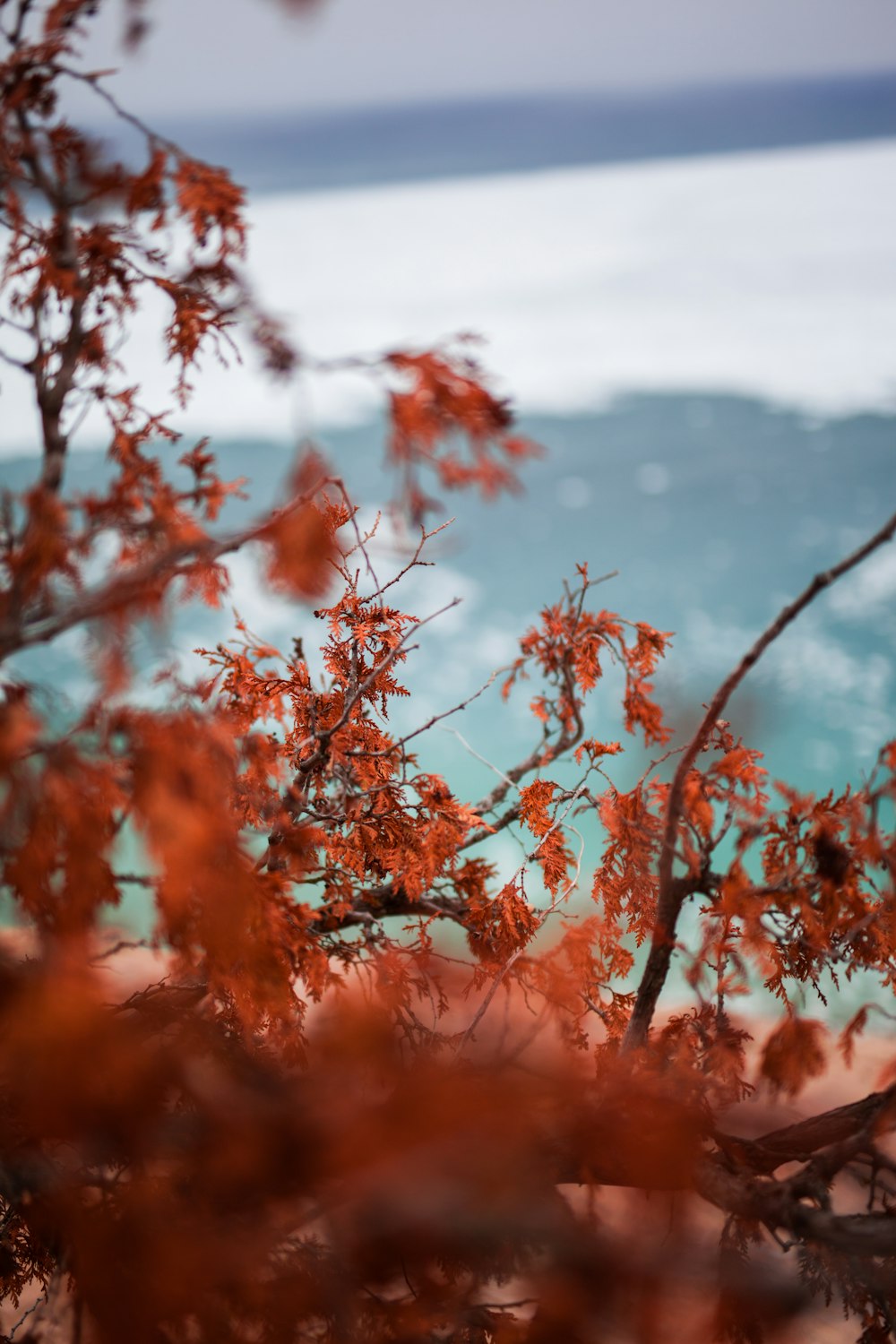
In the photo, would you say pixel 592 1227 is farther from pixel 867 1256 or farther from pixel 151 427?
pixel 151 427

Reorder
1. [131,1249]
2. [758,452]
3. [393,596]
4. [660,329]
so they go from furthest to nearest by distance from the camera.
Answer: [660,329]
[758,452]
[393,596]
[131,1249]

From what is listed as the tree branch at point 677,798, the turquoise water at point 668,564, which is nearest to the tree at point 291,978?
the tree branch at point 677,798

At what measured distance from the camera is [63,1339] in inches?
163

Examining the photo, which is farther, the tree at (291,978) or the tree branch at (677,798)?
the tree branch at (677,798)

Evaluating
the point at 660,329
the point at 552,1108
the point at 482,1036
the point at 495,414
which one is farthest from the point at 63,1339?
the point at 660,329

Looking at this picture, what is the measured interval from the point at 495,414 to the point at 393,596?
58.0 ft

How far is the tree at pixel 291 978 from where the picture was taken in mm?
1230

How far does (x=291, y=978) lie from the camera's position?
2.07 meters

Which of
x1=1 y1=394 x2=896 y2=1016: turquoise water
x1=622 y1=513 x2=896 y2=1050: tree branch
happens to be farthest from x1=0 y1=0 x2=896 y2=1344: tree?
x1=1 y1=394 x2=896 y2=1016: turquoise water

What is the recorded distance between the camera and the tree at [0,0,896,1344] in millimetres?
1230

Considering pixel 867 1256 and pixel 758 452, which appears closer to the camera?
pixel 867 1256

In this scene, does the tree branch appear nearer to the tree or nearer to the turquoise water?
the tree

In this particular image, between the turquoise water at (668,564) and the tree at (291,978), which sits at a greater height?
the turquoise water at (668,564)

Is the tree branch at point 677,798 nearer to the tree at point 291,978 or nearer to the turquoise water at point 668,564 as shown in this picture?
the tree at point 291,978
